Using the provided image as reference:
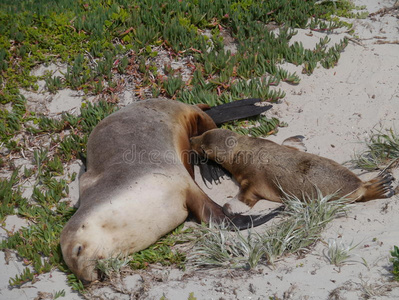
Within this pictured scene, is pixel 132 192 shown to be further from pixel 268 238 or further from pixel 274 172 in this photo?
pixel 274 172

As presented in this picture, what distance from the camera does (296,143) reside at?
18.9 ft

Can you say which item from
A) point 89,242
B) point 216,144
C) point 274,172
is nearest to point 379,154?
point 274,172

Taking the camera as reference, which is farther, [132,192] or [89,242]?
[132,192]

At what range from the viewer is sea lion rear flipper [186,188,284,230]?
15.6 feet

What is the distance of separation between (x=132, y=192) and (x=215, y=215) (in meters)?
0.83

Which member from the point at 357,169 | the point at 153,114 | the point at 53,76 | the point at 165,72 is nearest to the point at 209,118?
the point at 153,114

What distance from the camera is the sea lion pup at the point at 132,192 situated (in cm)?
428

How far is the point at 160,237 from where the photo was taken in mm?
4703

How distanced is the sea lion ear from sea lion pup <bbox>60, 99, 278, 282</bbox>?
1130 mm

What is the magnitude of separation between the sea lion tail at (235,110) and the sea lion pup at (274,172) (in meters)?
0.32

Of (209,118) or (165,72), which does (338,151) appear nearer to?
(209,118)

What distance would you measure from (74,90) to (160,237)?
2.99 meters

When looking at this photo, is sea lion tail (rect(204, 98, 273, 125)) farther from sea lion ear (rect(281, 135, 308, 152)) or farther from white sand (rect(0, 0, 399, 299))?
sea lion ear (rect(281, 135, 308, 152))

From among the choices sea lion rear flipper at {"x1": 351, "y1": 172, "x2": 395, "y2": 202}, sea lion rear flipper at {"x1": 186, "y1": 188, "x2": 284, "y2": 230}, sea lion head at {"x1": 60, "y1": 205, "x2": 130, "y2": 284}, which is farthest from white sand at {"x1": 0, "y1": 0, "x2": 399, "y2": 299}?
sea lion rear flipper at {"x1": 186, "y1": 188, "x2": 284, "y2": 230}
